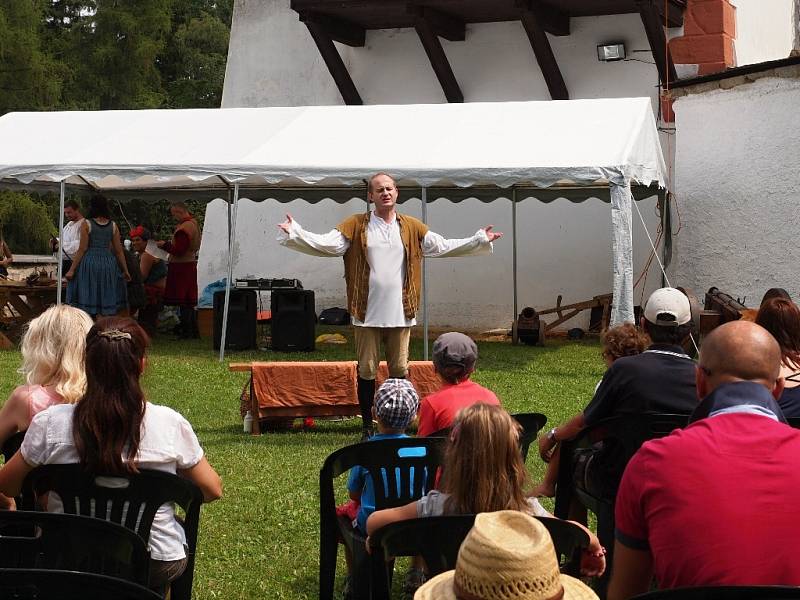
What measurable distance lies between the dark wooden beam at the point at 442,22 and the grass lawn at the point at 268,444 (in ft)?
14.6

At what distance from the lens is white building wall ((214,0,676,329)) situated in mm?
15586

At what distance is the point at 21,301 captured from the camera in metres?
13.5

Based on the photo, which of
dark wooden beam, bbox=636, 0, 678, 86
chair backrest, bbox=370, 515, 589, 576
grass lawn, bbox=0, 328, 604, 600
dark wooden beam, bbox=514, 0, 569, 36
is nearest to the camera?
chair backrest, bbox=370, 515, 589, 576

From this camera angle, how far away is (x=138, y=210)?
1254 inches

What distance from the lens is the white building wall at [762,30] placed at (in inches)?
605

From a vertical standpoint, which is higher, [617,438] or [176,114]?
[176,114]

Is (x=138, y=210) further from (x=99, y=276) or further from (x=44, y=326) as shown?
(x=44, y=326)

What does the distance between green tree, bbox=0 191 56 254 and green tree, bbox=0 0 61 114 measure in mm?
2225

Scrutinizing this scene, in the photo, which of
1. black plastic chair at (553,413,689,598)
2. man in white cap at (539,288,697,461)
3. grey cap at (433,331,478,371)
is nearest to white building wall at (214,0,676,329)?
grey cap at (433,331,478,371)

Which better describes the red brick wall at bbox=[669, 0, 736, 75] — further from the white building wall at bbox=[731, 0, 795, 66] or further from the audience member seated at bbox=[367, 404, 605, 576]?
the audience member seated at bbox=[367, 404, 605, 576]

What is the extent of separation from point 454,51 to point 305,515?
11.7m

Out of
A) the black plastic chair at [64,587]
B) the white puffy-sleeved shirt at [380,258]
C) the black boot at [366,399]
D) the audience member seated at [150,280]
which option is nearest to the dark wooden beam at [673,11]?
the audience member seated at [150,280]

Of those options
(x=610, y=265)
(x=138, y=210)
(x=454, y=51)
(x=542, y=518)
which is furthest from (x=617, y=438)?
(x=138, y=210)

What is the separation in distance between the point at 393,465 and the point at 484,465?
2.83ft
